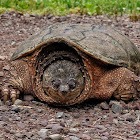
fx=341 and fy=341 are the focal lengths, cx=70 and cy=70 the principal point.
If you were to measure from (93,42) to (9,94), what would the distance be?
2.84ft

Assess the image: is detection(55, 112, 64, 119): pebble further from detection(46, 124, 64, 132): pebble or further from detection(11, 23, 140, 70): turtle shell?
detection(11, 23, 140, 70): turtle shell

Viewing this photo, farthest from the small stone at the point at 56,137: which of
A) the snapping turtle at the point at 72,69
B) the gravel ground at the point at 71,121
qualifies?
the snapping turtle at the point at 72,69

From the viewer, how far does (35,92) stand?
299 centimetres

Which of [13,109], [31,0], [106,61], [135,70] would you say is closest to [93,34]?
[106,61]

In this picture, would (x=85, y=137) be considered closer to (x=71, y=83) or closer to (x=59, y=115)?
(x=59, y=115)

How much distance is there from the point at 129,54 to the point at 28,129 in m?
1.54

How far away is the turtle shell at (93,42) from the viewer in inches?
114

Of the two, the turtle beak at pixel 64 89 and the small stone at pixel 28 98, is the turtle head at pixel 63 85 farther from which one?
the small stone at pixel 28 98

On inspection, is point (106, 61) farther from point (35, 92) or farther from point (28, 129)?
point (28, 129)

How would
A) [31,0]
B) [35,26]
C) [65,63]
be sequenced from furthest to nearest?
[31,0]
[35,26]
[65,63]

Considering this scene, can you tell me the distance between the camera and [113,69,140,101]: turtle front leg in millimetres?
3047

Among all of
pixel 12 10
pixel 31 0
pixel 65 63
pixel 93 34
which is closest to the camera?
pixel 65 63

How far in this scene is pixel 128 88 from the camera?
3.05 meters

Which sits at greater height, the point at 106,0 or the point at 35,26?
the point at 106,0
